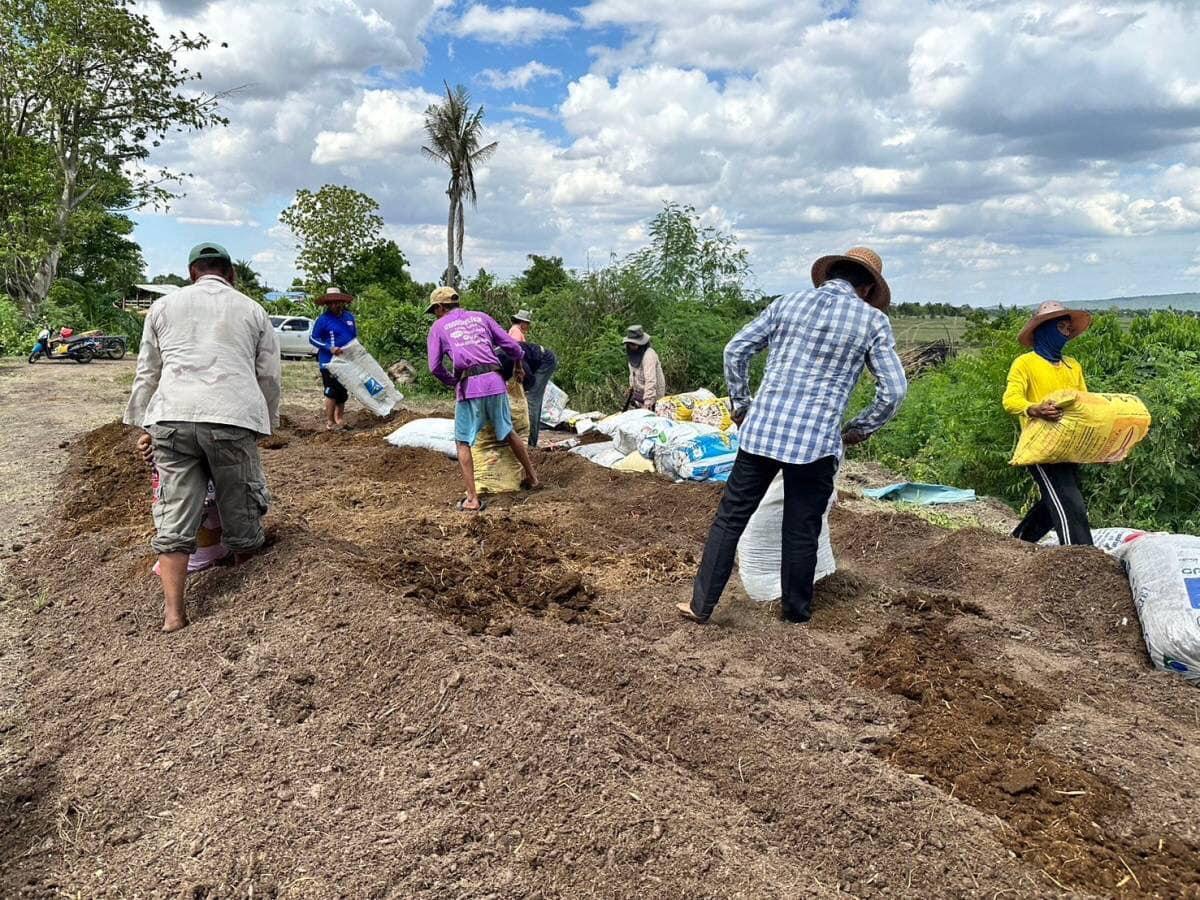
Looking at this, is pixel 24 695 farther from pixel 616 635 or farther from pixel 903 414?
pixel 903 414

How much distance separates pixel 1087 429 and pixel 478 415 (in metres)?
3.71

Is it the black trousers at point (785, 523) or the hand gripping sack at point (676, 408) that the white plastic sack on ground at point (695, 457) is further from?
the black trousers at point (785, 523)

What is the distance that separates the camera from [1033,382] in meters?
4.50

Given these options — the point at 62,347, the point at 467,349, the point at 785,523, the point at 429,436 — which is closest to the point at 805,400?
the point at 785,523

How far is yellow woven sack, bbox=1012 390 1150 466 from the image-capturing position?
170 inches

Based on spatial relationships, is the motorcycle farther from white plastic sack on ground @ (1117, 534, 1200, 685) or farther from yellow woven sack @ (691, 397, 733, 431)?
white plastic sack on ground @ (1117, 534, 1200, 685)

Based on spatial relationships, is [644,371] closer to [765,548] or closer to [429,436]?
[429,436]

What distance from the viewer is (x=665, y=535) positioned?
5422 mm

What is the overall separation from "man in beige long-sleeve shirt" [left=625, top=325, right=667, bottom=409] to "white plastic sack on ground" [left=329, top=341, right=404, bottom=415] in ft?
9.54

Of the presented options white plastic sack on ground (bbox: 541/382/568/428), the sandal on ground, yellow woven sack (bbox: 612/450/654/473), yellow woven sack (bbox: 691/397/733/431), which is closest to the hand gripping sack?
yellow woven sack (bbox: 691/397/733/431)

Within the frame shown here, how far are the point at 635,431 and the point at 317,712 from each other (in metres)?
4.82

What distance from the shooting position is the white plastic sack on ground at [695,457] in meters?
6.83

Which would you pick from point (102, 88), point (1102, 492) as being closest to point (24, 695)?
point (1102, 492)

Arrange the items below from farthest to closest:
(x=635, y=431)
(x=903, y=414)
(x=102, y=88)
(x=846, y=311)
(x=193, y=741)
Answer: (x=102, y=88)
(x=903, y=414)
(x=635, y=431)
(x=846, y=311)
(x=193, y=741)
